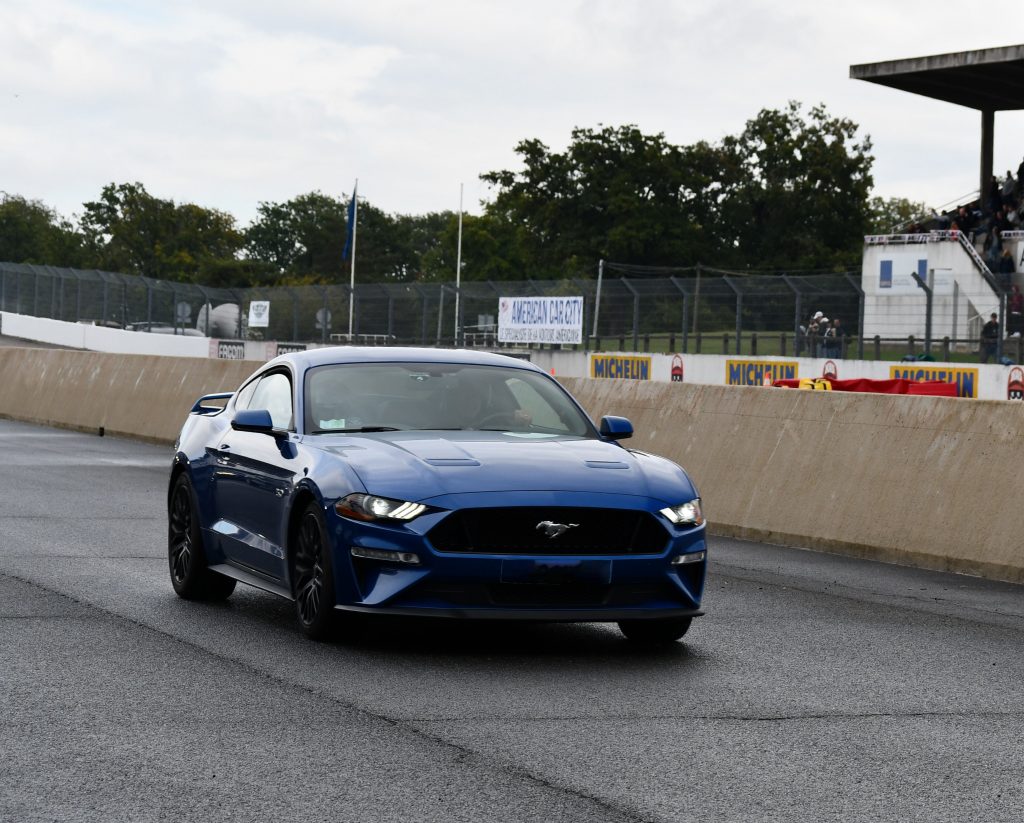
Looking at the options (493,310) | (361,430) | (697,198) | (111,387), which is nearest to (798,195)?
(697,198)

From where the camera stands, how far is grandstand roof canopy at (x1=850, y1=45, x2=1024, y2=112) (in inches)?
2175

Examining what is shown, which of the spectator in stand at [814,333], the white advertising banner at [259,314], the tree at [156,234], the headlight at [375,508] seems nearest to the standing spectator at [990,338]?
the spectator in stand at [814,333]

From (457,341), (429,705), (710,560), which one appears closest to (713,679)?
(429,705)

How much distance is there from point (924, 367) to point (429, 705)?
28.7 m

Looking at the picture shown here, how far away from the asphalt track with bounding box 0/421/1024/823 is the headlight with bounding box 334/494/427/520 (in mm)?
632

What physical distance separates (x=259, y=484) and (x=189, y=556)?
1.06m

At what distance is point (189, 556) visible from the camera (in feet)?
31.9

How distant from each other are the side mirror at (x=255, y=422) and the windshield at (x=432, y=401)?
19 centimetres

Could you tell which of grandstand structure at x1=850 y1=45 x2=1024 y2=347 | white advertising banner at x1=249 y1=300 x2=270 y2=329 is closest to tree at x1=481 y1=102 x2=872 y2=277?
grandstand structure at x1=850 y1=45 x2=1024 y2=347

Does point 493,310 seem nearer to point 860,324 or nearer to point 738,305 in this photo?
point 738,305

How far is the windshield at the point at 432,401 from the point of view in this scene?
29.2 ft

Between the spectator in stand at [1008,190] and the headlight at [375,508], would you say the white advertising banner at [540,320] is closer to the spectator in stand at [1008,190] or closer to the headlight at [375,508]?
the spectator in stand at [1008,190]

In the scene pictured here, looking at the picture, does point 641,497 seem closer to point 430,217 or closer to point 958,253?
point 958,253

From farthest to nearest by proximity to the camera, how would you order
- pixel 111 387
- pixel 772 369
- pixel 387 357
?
1. pixel 772 369
2. pixel 111 387
3. pixel 387 357
